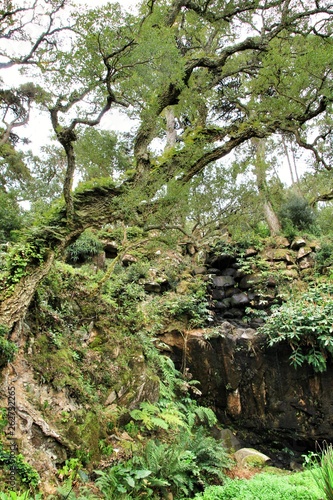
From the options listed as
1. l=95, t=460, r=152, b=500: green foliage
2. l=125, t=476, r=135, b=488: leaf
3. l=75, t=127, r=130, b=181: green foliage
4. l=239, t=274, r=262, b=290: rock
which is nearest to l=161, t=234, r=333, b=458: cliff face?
l=239, t=274, r=262, b=290: rock

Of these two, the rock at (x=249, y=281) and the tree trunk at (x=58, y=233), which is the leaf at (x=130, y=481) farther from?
the rock at (x=249, y=281)

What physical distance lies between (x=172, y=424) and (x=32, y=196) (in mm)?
12315

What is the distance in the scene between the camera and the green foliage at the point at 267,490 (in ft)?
11.7

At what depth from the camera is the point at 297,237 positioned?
11.0 metres

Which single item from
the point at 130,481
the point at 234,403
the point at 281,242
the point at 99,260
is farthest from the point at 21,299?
the point at 281,242

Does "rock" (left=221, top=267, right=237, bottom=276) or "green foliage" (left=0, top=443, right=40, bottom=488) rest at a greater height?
"rock" (left=221, top=267, right=237, bottom=276)

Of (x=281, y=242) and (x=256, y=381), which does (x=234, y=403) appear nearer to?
(x=256, y=381)

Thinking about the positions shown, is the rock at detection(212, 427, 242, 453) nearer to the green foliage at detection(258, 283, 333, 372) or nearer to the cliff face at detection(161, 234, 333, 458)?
the cliff face at detection(161, 234, 333, 458)

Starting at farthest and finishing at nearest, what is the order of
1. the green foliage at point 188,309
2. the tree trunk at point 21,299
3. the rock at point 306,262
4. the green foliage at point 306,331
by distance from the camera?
the rock at point 306,262
the green foliage at point 188,309
the green foliage at point 306,331
the tree trunk at point 21,299

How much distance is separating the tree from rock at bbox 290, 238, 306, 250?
433cm

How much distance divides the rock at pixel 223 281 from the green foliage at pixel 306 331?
239cm

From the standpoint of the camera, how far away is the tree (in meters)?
3.89

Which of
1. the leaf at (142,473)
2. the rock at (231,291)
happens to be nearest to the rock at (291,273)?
the rock at (231,291)

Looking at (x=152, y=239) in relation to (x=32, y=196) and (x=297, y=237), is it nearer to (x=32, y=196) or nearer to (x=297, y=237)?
(x=297, y=237)
